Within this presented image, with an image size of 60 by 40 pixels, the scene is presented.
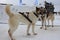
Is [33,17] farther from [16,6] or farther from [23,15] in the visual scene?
[16,6]

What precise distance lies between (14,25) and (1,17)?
6.62 feet

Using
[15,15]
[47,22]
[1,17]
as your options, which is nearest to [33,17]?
[15,15]

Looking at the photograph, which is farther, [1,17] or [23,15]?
[1,17]

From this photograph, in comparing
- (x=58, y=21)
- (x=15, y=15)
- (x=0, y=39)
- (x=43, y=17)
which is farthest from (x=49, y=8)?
(x=0, y=39)

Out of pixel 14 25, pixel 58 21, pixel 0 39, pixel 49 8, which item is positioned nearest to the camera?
pixel 14 25

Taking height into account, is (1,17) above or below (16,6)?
below

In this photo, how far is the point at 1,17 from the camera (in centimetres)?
462

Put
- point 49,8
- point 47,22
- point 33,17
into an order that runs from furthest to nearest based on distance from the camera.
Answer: point 47,22
point 49,8
point 33,17

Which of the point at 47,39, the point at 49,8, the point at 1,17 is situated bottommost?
the point at 47,39

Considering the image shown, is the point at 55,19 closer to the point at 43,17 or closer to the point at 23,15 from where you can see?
the point at 43,17

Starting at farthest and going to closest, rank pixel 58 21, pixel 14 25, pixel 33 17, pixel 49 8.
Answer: pixel 58 21
pixel 49 8
pixel 33 17
pixel 14 25

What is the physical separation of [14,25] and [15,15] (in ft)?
0.63

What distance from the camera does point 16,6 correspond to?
4.33 metres

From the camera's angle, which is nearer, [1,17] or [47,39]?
[47,39]
